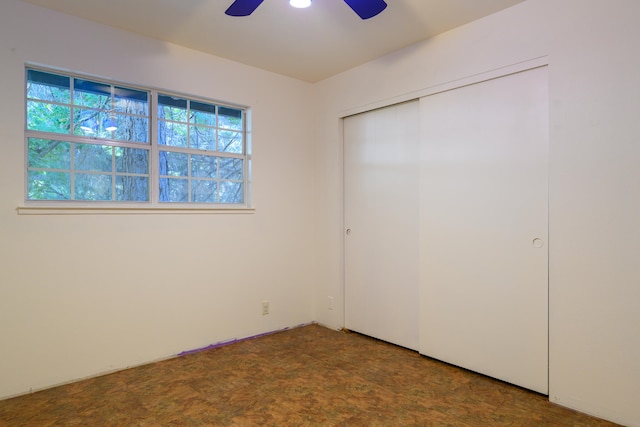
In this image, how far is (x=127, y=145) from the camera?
9.48 feet

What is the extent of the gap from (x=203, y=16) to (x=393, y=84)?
165 cm

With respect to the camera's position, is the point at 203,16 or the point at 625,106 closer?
the point at 625,106

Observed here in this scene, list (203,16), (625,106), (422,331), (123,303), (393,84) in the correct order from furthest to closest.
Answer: (393,84), (422,331), (123,303), (203,16), (625,106)

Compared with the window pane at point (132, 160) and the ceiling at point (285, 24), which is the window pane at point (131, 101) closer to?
the window pane at point (132, 160)

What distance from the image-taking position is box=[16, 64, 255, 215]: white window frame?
2.51m

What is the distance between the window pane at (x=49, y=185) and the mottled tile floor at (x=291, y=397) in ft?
4.40

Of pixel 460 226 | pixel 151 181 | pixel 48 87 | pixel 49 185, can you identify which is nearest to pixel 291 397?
pixel 460 226

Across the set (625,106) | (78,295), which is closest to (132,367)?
(78,295)

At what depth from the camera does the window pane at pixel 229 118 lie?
347cm

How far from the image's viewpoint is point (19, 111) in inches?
95.5

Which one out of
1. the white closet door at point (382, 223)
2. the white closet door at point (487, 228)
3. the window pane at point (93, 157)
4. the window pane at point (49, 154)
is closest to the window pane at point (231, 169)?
the window pane at point (93, 157)

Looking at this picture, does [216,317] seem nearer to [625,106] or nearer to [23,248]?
[23,248]

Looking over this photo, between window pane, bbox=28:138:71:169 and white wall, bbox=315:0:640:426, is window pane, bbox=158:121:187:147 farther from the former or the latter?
white wall, bbox=315:0:640:426

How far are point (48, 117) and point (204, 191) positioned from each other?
1258mm
